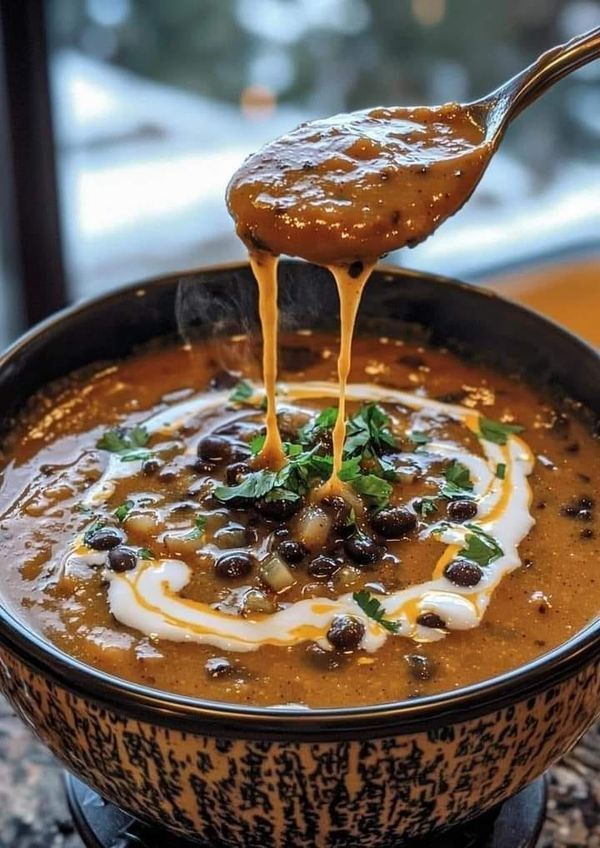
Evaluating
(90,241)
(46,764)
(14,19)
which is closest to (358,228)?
(46,764)

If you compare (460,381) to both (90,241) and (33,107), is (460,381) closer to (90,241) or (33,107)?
(33,107)

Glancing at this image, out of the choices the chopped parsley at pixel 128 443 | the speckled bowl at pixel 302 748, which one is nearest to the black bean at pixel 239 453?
the chopped parsley at pixel 128 443

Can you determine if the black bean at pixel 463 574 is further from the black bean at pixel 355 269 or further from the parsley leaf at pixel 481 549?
the black bean at pixel 355 269

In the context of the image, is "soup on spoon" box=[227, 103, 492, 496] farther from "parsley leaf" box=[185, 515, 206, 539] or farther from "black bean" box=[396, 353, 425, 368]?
"black bean" box=[396, 353, 425, 368]

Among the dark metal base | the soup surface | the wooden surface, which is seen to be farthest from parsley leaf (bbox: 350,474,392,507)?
the wooden surface

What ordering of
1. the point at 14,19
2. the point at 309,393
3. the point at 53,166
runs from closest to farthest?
1. the point at 309,393
2. the point at 14,19
3. the point at 53,166

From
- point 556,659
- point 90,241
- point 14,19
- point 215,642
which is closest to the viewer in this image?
point 556,659
